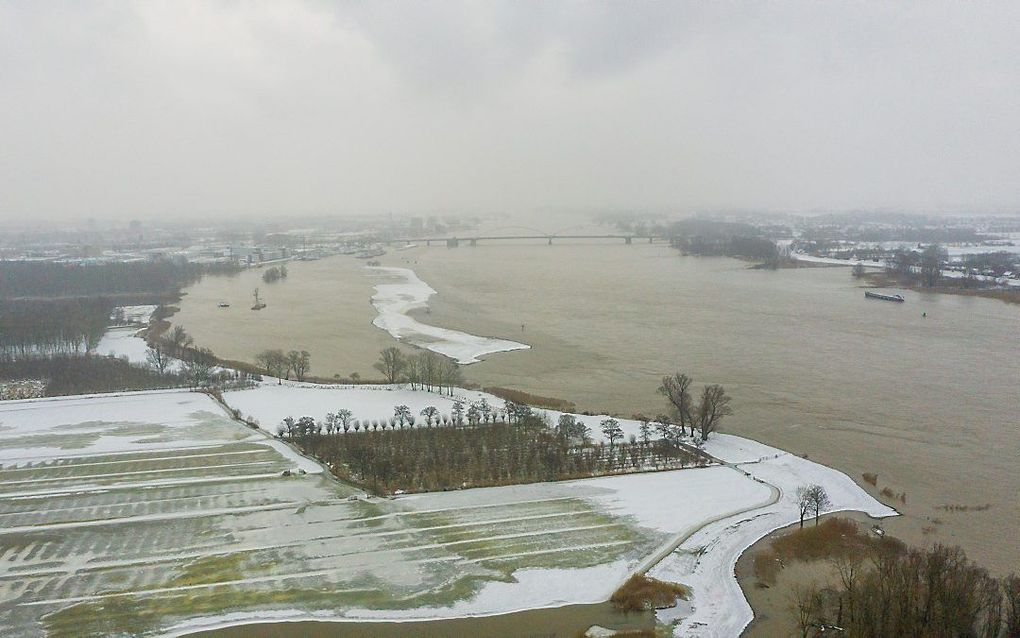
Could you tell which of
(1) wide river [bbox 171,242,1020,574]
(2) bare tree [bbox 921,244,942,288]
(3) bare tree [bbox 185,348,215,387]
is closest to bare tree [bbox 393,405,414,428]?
(1) wide river [bbox 171,242,1020,574]

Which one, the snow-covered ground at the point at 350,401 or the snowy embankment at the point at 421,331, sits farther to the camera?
the snowy embankment at the point at 421,331

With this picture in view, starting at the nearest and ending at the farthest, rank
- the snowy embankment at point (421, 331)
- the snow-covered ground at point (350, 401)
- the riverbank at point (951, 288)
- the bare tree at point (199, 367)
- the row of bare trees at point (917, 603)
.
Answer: the row of bare trees at point (917, 603), the snow-covered ground at point (350, 401), the bare tree at point (199, 367), the snowy embankment at point (421, 331), the riverbank at point (951, 288)

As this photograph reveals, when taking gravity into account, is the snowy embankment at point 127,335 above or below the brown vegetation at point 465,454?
above

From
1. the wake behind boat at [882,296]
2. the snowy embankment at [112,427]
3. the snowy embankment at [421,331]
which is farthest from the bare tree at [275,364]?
the wake behind boat at [882,296]

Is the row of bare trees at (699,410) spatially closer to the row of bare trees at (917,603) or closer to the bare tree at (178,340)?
the row of bare trees at (917,603)

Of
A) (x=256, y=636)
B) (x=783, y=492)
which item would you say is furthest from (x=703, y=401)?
(x=256, y=636)

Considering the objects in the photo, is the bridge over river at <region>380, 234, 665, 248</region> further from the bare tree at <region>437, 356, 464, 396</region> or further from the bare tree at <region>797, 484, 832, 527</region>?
the bare tree at <region>797, 484, 832, 527</region>

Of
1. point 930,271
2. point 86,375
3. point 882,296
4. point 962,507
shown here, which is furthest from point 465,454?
point 930,271
